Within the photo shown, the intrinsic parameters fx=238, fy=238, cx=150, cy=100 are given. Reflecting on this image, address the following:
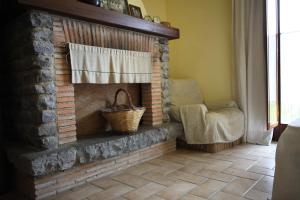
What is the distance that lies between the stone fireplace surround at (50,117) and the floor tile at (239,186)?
3.36ft

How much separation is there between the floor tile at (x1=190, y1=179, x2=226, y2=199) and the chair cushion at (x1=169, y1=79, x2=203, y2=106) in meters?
1.69

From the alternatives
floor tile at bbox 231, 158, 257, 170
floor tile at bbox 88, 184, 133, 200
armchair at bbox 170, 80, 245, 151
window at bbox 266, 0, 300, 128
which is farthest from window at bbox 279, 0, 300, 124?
floor tile at bbox 88, 184, 133, 200

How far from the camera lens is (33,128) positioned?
2.11 m

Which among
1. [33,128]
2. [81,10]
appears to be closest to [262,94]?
[81,10]

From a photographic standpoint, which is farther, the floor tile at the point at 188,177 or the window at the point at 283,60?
the window at the point at 283,60

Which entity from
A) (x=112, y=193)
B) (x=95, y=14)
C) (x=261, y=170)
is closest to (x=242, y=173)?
(x=261, y=170)

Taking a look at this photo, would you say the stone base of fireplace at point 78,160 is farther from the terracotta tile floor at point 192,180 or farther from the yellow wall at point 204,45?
the yellow wall at point 204,45

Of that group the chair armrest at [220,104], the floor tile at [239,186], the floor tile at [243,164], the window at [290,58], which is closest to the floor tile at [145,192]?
the floor tile at [239,186]

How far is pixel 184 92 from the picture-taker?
3805 millimetres

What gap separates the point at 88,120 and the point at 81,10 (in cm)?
118

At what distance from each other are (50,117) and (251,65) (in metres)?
2.71

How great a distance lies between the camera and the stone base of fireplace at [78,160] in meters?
1.94

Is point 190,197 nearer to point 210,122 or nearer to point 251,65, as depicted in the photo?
point 210,122

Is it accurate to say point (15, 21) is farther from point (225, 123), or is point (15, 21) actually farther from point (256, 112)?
point (256, 112)
